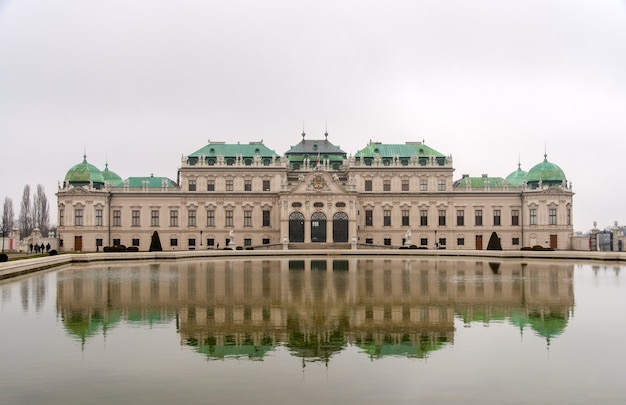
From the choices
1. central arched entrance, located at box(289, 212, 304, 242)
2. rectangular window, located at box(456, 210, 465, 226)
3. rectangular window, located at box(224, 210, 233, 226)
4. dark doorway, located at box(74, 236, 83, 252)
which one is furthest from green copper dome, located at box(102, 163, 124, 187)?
rectangular window, located at box(456, 210, 465, 226)

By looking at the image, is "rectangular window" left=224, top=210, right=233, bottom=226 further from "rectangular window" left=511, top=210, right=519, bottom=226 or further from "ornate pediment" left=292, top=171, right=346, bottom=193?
"rectangular window" left=511, top=210, right=519, bottom=226

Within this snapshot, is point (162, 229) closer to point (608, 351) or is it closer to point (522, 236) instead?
point (522, 236)

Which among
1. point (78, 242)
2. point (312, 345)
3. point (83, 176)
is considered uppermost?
point (83, 176)

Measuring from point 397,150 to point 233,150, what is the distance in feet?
75.6

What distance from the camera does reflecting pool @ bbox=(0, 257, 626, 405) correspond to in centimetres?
1191

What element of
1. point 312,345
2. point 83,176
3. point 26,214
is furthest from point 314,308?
point 26,214

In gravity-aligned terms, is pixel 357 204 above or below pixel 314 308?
above

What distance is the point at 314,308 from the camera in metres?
21.7

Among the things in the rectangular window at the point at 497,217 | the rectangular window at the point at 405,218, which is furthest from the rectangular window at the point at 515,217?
the rectangular window at the point at 405,218

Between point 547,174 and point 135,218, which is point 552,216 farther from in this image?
point 135,218

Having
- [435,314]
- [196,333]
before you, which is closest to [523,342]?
[435,314]

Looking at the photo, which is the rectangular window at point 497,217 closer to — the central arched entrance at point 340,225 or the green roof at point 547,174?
the green roof at point 547,174

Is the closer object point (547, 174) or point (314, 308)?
point (314, 308)

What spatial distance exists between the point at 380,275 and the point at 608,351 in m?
21.5
